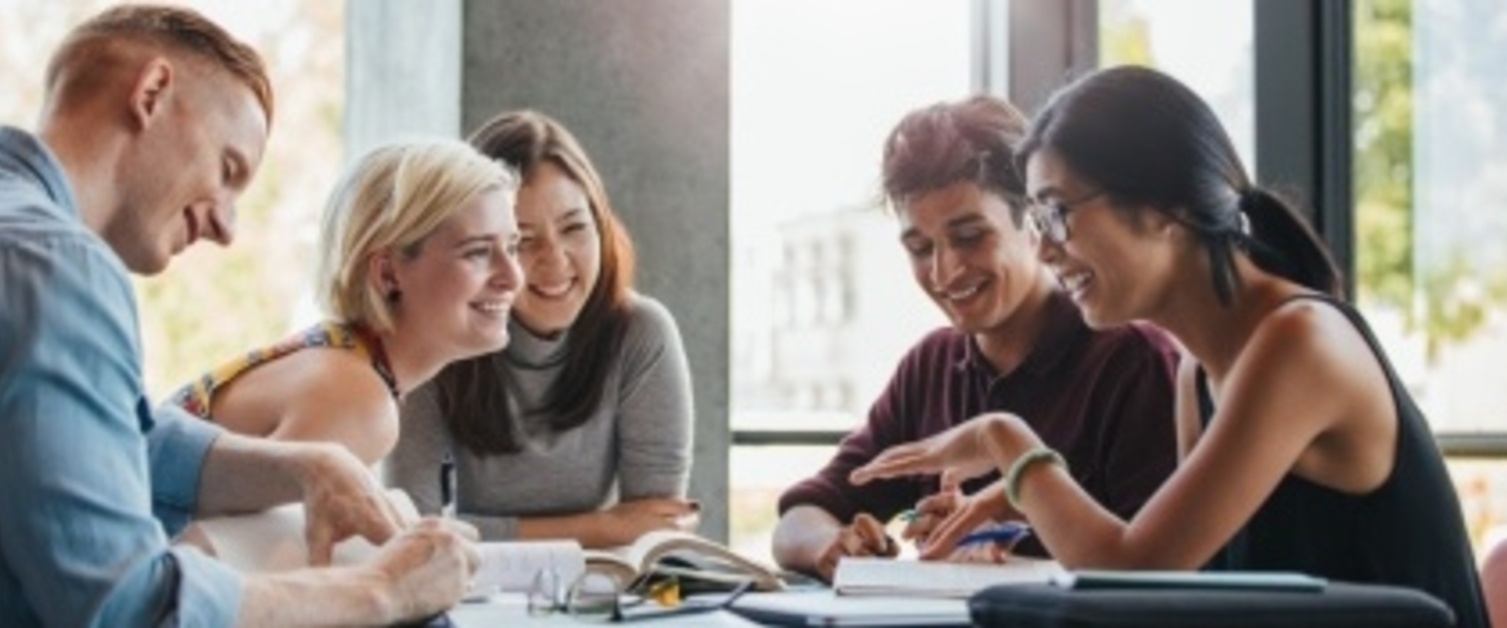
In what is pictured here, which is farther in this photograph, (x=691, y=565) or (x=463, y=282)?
(x=463, y=282)

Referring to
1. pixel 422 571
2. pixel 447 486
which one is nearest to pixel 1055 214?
pixel 447 486

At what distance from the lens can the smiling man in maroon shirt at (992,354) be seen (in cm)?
302

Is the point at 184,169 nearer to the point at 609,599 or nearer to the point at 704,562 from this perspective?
the point at 609,599

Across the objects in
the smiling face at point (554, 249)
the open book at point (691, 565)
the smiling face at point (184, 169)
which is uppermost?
the smiling face at point (184, 169)

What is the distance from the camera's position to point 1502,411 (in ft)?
12.6

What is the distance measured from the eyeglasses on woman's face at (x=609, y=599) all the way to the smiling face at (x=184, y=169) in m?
0.51

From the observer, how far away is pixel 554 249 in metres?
3.50

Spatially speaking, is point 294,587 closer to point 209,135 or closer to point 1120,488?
point 209,135

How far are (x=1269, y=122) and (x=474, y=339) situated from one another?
1.71 meters

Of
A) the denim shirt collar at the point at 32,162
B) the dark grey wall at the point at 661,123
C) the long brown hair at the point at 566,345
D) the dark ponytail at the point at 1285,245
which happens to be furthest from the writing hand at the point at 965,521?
the dark grey wall at the point at 661,123

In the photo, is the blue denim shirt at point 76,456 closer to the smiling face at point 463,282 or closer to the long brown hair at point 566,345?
the smiling face at point 463,282

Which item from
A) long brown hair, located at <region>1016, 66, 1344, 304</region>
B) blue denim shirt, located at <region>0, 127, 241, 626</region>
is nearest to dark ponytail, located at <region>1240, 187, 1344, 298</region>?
long brown hair, located at <region>1016, 66, 1344, 304</region>

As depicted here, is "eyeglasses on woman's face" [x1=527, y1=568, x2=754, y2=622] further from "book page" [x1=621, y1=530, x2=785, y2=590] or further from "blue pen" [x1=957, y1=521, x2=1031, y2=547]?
"blue pen" [x1=957, y1=521, x2=1031, y2=547]

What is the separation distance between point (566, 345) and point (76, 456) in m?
1.89
